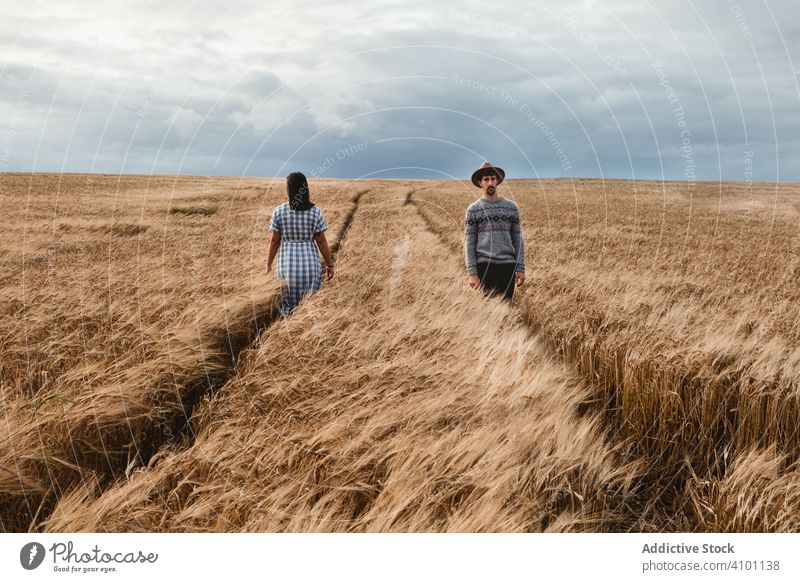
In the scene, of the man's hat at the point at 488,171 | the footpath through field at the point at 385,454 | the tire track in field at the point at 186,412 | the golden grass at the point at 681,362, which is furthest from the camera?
the man's hat at the point at 488,171

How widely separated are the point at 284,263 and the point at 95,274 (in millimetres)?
2793

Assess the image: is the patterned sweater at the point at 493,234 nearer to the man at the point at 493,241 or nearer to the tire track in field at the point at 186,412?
the man at the point at 493,241

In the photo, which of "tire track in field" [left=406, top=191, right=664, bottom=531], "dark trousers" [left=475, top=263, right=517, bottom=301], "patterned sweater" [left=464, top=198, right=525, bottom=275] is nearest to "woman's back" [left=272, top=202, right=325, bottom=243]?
"patterned sweater" [left=464, top=198, right=525, bottom=275]

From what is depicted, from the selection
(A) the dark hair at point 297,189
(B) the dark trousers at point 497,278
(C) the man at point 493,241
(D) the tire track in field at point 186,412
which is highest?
(A) the dark hair at point 297,189

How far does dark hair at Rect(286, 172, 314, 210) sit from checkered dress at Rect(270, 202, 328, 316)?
0.50ft

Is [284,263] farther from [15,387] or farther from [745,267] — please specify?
[745,267]

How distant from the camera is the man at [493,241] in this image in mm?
5934

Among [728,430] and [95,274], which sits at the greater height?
[95,274]

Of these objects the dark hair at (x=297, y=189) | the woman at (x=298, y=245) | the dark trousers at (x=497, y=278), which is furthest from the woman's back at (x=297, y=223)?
the dark trousers at (x=497, y=278)

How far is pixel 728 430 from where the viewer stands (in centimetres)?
299

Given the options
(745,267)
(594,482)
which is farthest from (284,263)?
(745,267)

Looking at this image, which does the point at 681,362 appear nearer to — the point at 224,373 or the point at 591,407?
the point at 591,407

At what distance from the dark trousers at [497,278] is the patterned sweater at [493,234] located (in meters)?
0.07

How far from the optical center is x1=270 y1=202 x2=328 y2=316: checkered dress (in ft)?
20.2
